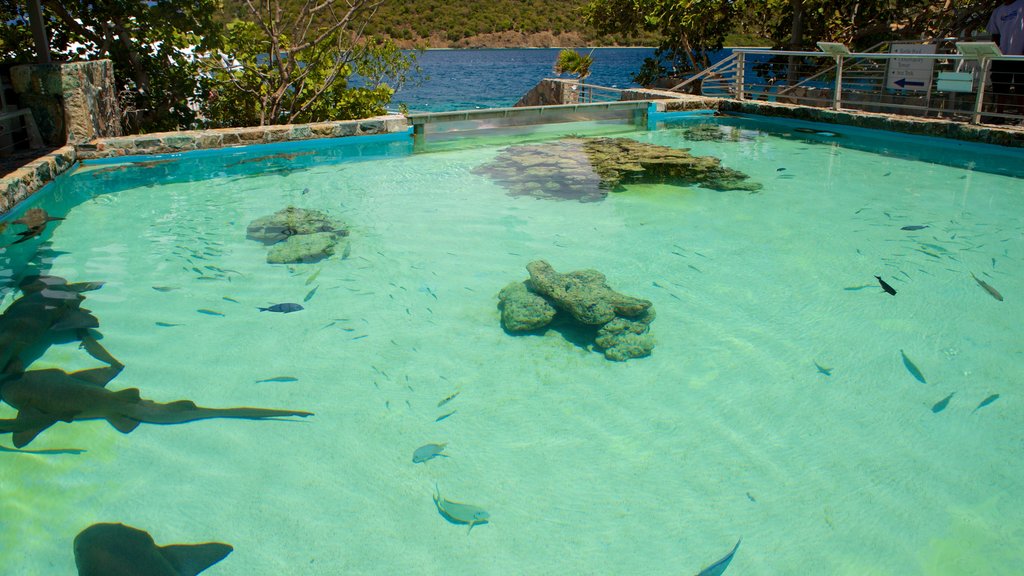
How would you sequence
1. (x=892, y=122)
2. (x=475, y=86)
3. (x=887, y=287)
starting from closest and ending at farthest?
(x=887, y=287) → (x=892, y=122) → (x=475, y=86)

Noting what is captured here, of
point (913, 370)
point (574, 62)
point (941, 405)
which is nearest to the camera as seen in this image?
point (941, 405)

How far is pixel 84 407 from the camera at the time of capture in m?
3.02

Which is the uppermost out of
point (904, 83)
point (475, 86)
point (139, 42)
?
point (139, 42)

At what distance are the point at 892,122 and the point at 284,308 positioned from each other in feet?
28.5

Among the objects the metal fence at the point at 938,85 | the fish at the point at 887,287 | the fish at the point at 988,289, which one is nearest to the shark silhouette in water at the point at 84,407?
the fish at the point at 887,287

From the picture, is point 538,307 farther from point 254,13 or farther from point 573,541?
point 254,13

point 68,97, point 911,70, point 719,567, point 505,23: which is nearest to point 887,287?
point 719,567

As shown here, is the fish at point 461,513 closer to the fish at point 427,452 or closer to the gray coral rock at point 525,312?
the fish at point 427,452

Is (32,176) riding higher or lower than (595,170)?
higher

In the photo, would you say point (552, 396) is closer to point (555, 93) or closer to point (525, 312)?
point (525, 312)

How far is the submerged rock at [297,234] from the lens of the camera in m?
4.89

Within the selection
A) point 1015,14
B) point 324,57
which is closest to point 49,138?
A: point 324,57

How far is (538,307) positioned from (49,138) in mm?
6705

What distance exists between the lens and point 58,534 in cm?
230
